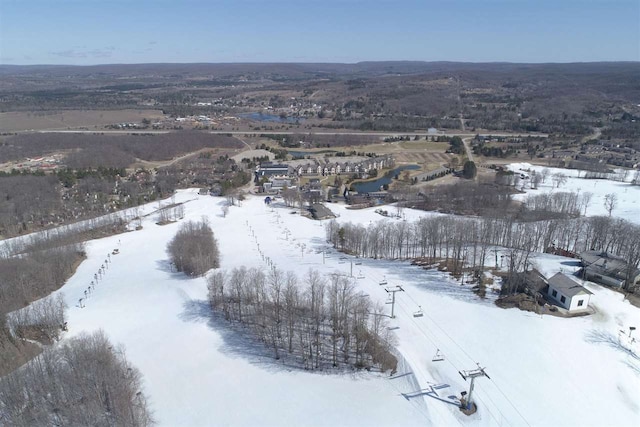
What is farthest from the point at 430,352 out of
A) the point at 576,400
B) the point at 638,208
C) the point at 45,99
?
the point at 45,99

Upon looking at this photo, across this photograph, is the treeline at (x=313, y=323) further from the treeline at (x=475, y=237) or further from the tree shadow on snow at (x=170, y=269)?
the treeline at (x=475, y=237)

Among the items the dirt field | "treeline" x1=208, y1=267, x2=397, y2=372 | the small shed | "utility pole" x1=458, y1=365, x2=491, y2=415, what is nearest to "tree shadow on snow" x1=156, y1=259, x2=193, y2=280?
"treeline" x1=208, y1=267, x2=397, y2=372

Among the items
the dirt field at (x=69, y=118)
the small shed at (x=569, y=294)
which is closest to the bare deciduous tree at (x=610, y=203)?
the small shed at (x=569, y=294)

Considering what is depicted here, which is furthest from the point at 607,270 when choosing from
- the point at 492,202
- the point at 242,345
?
the point at 242,345

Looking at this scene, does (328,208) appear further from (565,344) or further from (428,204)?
(565,344)

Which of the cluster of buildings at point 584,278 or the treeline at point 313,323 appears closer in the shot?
the treeline at point 313,323

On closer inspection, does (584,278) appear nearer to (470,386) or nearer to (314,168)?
(470,386)
